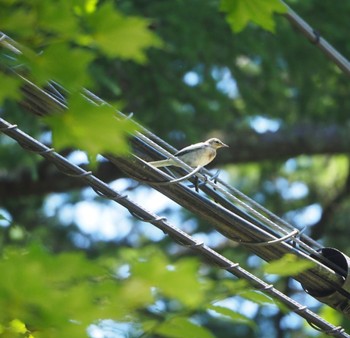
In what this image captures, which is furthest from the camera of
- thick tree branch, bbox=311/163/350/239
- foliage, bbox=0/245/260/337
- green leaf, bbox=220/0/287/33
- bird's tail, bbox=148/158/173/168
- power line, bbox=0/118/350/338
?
thick tree branch, bbox=311/163/350/239

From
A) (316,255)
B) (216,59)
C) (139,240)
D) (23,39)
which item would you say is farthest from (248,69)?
(23,39)

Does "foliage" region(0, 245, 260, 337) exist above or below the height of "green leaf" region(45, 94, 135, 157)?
below

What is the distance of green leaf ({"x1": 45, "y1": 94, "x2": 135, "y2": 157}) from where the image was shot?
4.11 ft

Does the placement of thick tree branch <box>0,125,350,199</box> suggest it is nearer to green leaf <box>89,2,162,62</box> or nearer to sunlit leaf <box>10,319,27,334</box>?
sunlit leaf <box>10,319,27,334</box>

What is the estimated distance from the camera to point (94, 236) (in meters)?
10.0

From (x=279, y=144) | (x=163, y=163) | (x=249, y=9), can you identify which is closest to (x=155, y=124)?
(x=279, y=144)

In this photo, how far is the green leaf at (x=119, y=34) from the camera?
51.5 inches

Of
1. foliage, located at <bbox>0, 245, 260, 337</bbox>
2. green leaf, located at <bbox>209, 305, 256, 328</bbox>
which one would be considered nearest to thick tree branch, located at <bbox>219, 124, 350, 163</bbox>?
green leaf, located at <bbox>209, 305, 256, 328</bbox>

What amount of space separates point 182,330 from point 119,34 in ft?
1.44

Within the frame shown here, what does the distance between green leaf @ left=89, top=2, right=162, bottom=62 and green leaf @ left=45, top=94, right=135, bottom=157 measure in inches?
3.3

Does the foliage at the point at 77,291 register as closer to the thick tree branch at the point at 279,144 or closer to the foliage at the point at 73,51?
the foliage at the point at 73,51

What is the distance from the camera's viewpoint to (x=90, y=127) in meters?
1.25

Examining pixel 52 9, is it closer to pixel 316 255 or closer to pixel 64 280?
pixel 64 280

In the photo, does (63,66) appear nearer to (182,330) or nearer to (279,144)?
(182,330)
